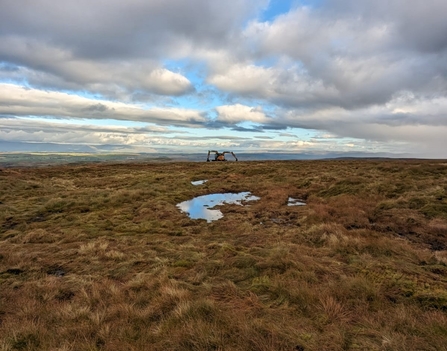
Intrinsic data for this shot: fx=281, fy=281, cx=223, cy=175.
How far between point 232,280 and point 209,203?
16.8 meters

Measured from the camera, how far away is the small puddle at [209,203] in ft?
68.5

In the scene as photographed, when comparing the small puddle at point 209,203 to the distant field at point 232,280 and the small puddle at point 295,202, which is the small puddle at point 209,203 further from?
the small puddle at point 295,202

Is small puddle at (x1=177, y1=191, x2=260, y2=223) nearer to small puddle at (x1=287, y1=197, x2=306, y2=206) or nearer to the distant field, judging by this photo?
the distant field

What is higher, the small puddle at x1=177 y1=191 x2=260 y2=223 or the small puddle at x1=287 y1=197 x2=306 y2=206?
the small puddle at x1=287 y1=197 x2=306 y2=206

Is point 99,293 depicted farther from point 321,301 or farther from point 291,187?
point 291,187

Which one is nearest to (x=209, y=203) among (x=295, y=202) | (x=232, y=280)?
(x=295, y=202)

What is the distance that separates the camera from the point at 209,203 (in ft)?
83.8

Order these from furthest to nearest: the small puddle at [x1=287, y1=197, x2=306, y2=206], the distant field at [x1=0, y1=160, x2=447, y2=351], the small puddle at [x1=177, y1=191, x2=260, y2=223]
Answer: the small puddle at [x1=287, y1=197, x2=306, y2=206] < the small puddle at [x1=177, y1=191, x2=260, y2=223] < the distant field at [x1=0, y1=160, x2=447, y2=351]

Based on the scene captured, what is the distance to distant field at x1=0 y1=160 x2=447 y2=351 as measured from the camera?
548 cm

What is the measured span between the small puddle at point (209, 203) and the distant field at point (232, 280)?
1.23 metres

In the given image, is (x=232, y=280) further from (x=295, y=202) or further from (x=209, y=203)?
(x=295, y=202)

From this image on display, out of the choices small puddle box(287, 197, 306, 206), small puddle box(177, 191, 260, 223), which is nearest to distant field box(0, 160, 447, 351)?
small puddle box(177, 191, 260, 223)

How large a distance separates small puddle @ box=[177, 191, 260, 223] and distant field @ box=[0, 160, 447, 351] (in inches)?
48.3

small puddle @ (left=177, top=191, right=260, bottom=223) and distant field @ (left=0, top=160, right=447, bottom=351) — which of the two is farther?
small puddle @ (left=177, top=191, right=260, bottom=223)
